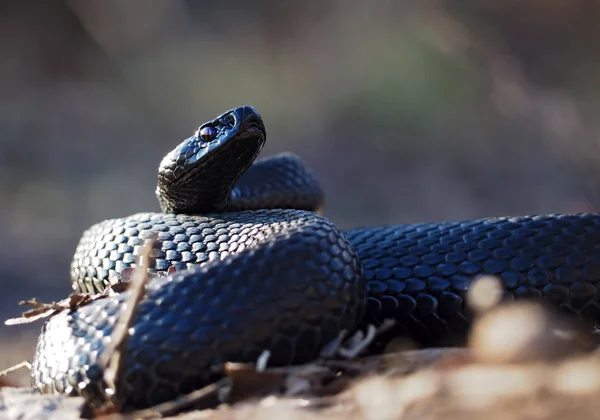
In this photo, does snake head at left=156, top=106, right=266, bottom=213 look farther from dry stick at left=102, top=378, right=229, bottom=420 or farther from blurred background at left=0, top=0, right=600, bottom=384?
blurred background at left=0, top=0, right=600, bottom=384

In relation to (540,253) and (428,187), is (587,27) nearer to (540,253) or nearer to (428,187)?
(428,187)

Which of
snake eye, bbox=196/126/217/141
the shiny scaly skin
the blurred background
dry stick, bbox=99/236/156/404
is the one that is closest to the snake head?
snake eye, bbox=196/126/217/141

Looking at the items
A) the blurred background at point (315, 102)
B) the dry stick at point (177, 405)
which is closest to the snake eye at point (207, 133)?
the dry stick at point (177, 405)

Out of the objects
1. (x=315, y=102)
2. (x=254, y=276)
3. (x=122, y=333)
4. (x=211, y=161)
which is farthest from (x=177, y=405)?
(x=315, y=102)

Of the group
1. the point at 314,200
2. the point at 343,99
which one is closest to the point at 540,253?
the point at 314,200

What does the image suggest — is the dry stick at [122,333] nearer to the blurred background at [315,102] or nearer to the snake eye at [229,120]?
the snake eye at [229,120]

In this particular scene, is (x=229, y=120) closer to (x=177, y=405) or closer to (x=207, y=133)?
(x=207, y=133)
